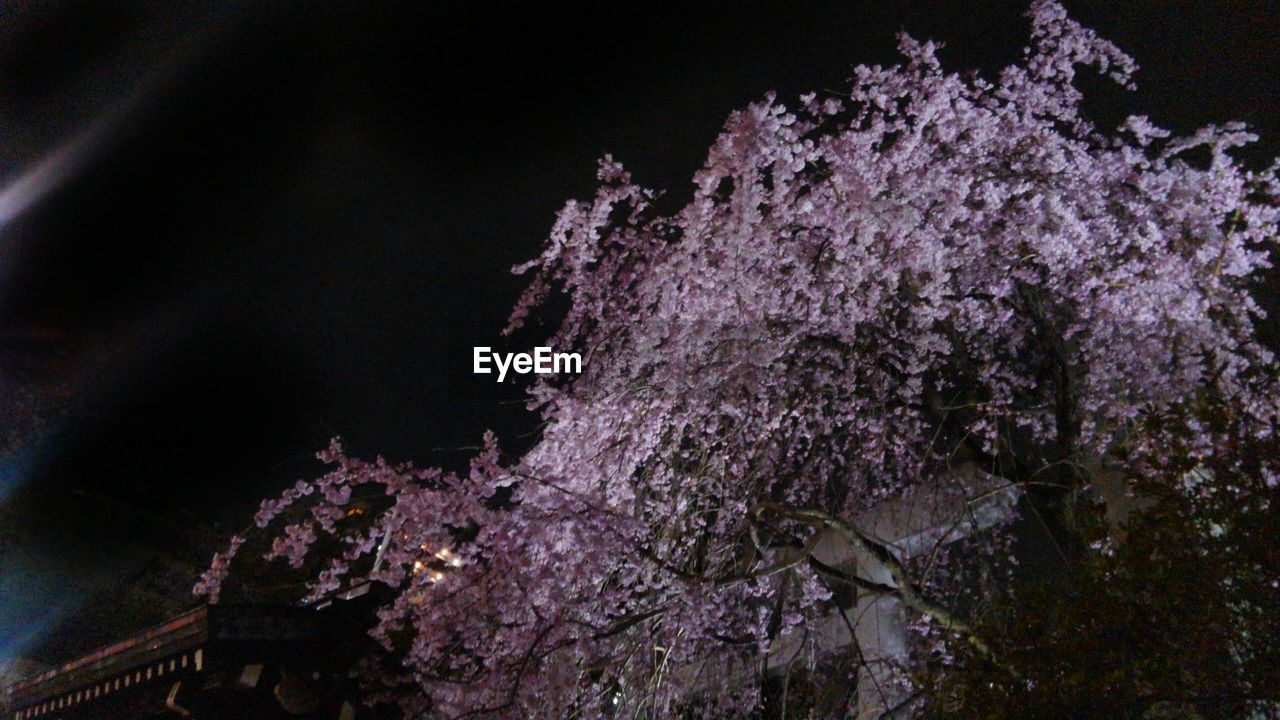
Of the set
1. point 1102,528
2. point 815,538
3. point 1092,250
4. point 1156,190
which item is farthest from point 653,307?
point 1102,528

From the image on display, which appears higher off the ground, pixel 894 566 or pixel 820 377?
pixel 820 377

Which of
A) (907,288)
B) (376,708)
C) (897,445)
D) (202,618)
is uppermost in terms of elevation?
(907,288)

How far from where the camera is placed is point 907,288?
817 centimetres

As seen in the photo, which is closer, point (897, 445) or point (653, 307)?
point (897, 445)

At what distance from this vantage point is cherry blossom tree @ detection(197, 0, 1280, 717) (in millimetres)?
7559

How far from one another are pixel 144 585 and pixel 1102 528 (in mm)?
16470

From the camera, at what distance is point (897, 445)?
853cm

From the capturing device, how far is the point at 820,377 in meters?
8.18

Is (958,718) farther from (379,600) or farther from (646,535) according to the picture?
(379,600)

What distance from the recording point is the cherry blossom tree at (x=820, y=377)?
756 centimetres

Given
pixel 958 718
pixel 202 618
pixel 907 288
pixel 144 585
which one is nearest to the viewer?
pixel 958 718

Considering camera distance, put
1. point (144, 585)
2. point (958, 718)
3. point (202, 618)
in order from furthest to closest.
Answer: point (144, 585) → point (202, 618) → point (958, 718)

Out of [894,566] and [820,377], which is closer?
[894,566]

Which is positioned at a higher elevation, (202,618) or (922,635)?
(922,635)
